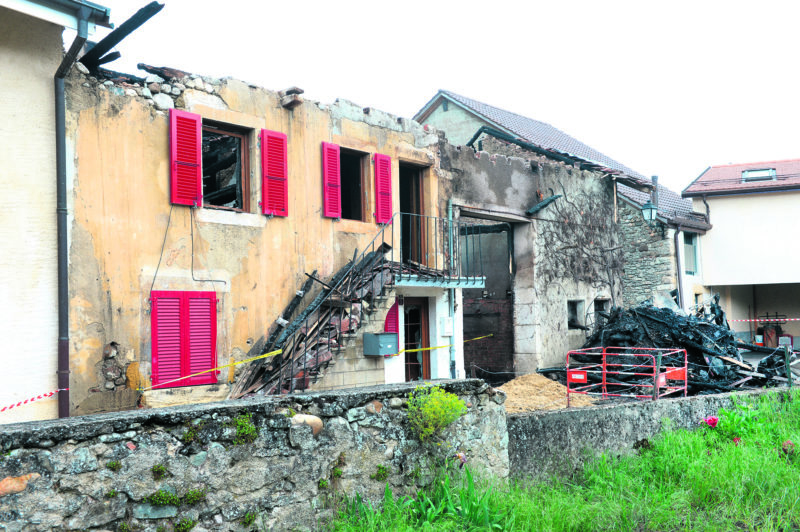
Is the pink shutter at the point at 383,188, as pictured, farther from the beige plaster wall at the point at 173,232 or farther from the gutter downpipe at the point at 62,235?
the gutter downpipe at the point at 62,235

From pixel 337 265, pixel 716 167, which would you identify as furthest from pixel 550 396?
pixel 716 167

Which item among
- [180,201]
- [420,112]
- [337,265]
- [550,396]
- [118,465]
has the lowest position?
[550,396]

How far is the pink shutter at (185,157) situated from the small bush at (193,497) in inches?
235

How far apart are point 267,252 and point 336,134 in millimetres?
2504

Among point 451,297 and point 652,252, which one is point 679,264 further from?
point 451,297

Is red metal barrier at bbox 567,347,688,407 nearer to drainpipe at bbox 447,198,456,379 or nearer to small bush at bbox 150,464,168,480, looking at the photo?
drainpipe at bbox 447,198,456,379

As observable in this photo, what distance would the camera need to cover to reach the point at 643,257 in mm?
19984

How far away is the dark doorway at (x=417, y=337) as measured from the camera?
12969mm

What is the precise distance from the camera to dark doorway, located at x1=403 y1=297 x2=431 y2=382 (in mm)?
12969

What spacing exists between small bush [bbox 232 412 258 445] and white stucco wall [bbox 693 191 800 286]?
21.3 m

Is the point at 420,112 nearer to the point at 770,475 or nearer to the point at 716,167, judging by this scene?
the point at 716,167

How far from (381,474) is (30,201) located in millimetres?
5682

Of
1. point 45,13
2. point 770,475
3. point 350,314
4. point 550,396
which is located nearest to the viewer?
point 770,475

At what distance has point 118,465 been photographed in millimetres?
3717
